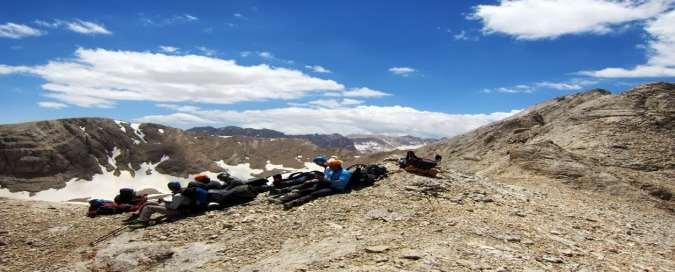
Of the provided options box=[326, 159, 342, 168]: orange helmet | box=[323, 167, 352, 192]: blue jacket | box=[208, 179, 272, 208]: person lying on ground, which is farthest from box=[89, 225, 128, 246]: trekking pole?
box=[326, 159, 342, 168]: orange helmet

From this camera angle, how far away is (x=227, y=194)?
71.3 feet

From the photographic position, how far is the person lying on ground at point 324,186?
836 inches

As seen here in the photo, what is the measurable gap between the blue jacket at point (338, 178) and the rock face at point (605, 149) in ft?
49.3

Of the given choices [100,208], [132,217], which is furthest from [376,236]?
[100,208]

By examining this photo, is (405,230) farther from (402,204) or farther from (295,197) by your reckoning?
(295,197)

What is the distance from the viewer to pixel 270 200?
21.7m

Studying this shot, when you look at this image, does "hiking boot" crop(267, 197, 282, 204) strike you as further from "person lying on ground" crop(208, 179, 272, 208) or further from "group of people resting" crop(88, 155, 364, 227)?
"person lying on ground" crop(208, 179, 272, 208)

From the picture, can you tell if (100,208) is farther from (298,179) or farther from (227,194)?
(298,179)

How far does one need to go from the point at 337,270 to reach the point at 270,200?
8.57 metres

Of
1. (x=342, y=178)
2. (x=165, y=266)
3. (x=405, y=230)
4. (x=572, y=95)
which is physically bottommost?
(x=165, y=266)

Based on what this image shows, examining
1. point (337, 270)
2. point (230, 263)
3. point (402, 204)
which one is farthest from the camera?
point (402, 204)

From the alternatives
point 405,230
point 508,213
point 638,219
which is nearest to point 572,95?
point 638,219

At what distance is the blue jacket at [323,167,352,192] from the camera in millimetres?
21578

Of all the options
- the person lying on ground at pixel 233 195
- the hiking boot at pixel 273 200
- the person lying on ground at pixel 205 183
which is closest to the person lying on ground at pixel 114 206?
the person lying on ground at pixel 205 183
